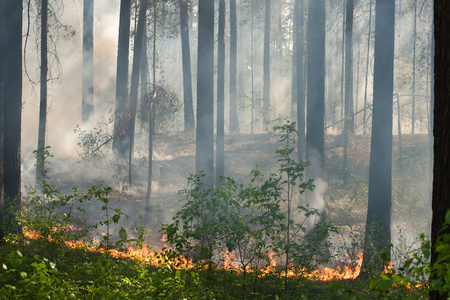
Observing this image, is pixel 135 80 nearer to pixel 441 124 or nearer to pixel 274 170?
pixel 274 170

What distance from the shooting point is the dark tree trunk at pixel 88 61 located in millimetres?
30100

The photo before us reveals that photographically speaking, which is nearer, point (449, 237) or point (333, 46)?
point (449, 237)

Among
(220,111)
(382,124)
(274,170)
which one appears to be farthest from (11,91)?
(274,170)

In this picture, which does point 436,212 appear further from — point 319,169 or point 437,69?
point 319,169

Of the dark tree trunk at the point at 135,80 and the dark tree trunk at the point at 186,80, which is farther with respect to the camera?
the dark tree trunk at the point at 186,80

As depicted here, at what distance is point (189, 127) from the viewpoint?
25453mm

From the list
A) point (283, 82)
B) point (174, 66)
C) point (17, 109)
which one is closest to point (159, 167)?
point (17, 109)

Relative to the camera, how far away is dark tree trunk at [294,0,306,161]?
A: 21062mm

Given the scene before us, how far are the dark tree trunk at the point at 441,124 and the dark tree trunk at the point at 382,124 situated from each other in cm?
736

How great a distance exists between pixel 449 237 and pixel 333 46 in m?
46.0

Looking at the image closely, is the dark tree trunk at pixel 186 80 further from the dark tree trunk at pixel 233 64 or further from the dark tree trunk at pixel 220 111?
the dark tree trunk at pixel 220 111

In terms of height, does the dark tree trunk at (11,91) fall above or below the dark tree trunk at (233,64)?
below

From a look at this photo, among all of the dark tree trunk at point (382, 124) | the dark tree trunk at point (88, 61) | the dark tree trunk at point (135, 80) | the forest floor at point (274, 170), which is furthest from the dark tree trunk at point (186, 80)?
the dark tree trunk at point (382, 124)

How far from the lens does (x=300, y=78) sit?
23.5 m
